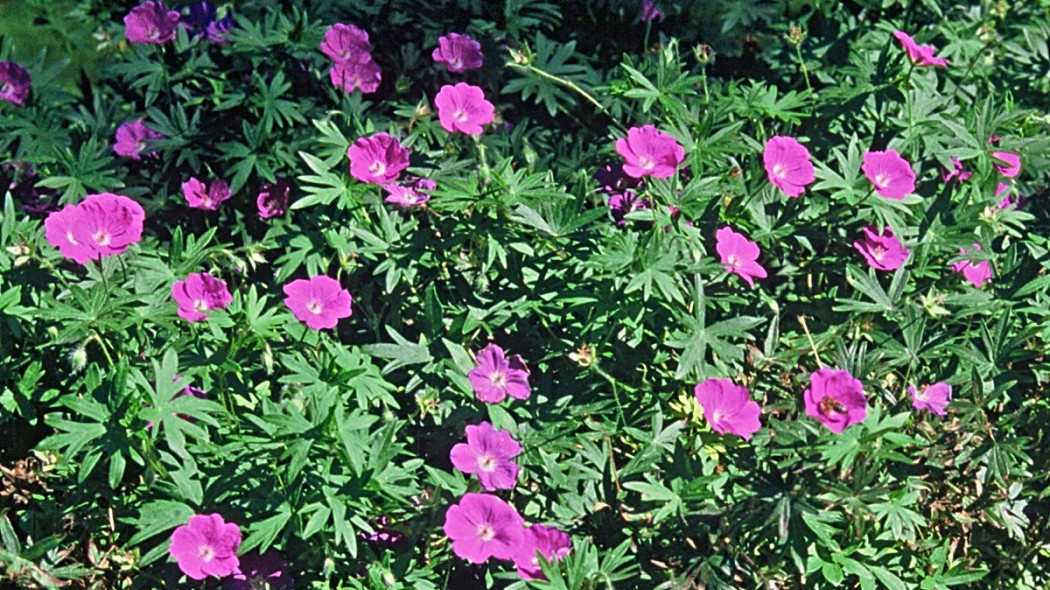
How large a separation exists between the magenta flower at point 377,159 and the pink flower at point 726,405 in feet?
2.51

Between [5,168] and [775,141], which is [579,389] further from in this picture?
[5,168]

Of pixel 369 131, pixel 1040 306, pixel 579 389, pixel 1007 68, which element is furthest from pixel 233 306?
pixel 1007 68

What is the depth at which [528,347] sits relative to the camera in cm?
274

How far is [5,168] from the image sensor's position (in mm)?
3340

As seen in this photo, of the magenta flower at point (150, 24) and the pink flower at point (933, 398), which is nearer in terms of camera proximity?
the pink flower at point (933, 398)

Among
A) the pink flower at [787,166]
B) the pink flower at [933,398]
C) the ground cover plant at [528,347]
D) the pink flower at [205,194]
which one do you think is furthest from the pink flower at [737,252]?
the pink flower at [205,194]

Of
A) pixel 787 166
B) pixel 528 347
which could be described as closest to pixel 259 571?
pixel 528 347

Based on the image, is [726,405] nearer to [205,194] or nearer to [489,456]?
[489,456]

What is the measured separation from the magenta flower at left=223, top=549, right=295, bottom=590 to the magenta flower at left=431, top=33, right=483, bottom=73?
125cm

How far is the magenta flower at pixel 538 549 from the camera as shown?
7.66 feet

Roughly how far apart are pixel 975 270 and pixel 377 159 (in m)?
1.25

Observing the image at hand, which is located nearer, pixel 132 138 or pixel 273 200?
pixel 273 200

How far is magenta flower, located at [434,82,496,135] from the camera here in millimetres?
2734

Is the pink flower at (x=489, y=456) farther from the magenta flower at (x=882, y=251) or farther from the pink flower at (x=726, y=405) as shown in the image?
the magenta flower at (x=882, y=251)
